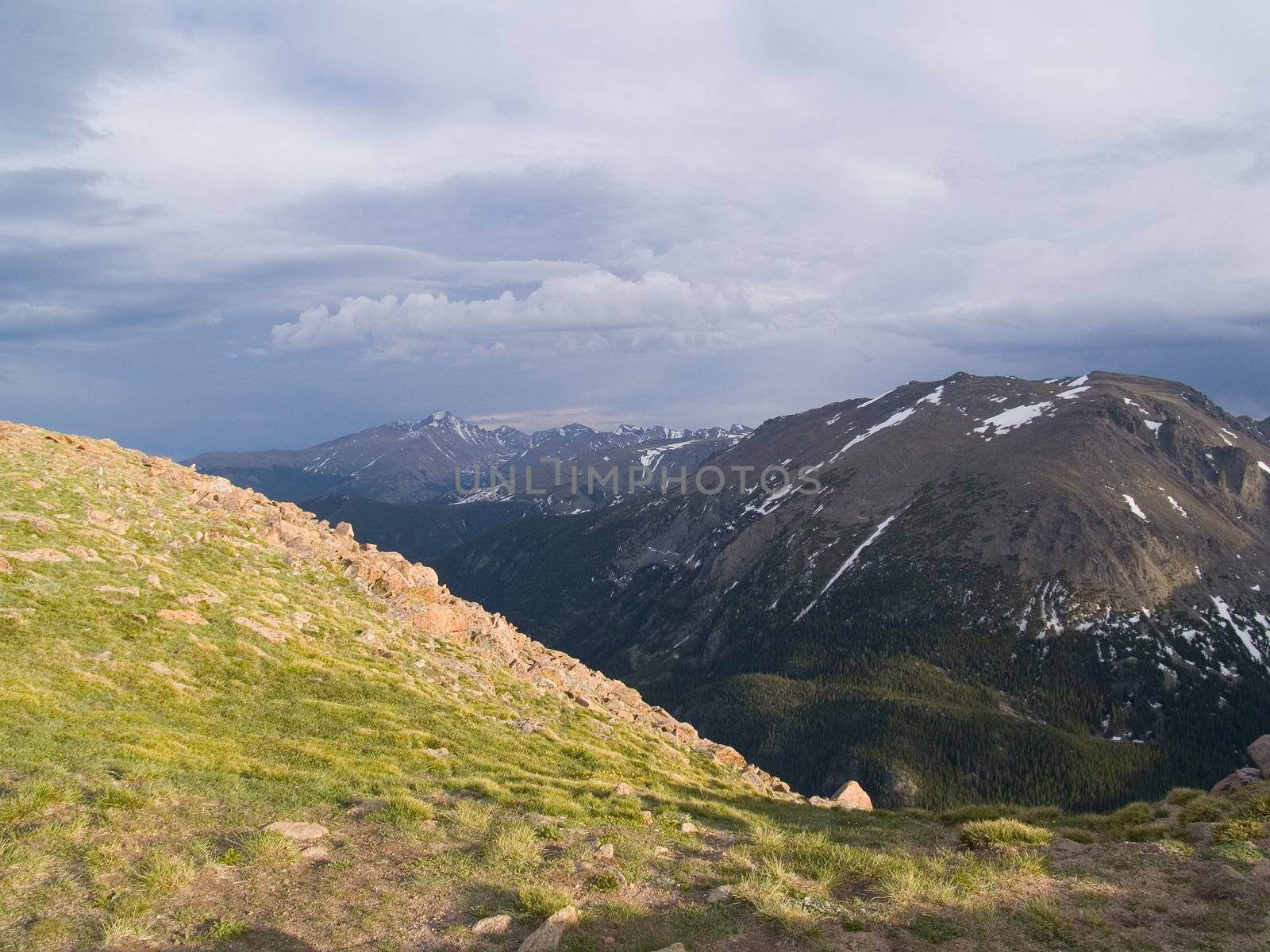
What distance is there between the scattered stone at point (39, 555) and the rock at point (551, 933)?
33.0 m

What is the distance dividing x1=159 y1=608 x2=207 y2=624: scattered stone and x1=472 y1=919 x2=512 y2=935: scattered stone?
25186 millimetres

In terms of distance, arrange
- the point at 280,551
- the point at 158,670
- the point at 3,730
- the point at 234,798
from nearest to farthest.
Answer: the point at 234,798, the point at 3,730, the point at 158,670, the point at 280,551

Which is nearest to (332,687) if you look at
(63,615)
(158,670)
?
(158,670)

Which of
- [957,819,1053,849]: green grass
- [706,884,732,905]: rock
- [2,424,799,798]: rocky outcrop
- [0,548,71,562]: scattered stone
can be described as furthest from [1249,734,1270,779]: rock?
[0,548,71,562]: scattered stone

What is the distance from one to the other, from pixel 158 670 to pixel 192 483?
2879 centimetres

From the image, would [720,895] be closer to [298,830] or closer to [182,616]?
[298,830]

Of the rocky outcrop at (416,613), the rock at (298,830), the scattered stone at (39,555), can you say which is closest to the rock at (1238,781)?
the rocky outcrop at (416,613)

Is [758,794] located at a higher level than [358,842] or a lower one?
lower

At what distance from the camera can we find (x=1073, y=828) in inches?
845

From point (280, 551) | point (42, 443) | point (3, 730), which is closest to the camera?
point (3, 730)

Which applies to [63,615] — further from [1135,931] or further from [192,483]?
[1135,931]

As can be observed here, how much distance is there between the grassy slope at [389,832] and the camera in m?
13.4

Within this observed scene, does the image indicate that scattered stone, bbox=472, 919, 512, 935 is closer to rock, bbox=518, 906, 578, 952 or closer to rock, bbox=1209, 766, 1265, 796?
rock, bbox=518, 906, 578, 952

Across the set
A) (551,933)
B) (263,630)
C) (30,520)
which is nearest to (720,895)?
(551,933)
